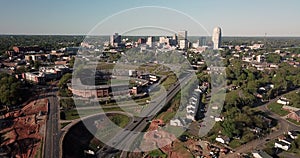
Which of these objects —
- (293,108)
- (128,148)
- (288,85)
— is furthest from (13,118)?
(288,85)

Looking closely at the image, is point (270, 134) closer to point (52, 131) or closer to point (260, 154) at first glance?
point (260, 154)

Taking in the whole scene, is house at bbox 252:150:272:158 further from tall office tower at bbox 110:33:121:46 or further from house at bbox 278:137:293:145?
tall office tower at bbox 110:33:121:46

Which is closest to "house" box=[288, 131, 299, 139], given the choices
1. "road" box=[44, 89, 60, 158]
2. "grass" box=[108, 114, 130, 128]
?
"grass" box=[108, 114, 130, 128]

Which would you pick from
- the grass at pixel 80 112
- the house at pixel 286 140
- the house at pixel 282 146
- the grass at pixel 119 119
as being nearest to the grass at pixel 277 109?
the house at pixel 286 140

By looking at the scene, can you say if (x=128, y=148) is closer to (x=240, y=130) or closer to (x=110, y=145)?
(x=110, y=145)

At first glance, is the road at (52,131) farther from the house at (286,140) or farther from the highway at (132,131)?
the house at (286,140)

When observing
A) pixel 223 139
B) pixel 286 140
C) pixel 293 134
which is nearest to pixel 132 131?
pixel 223 139
